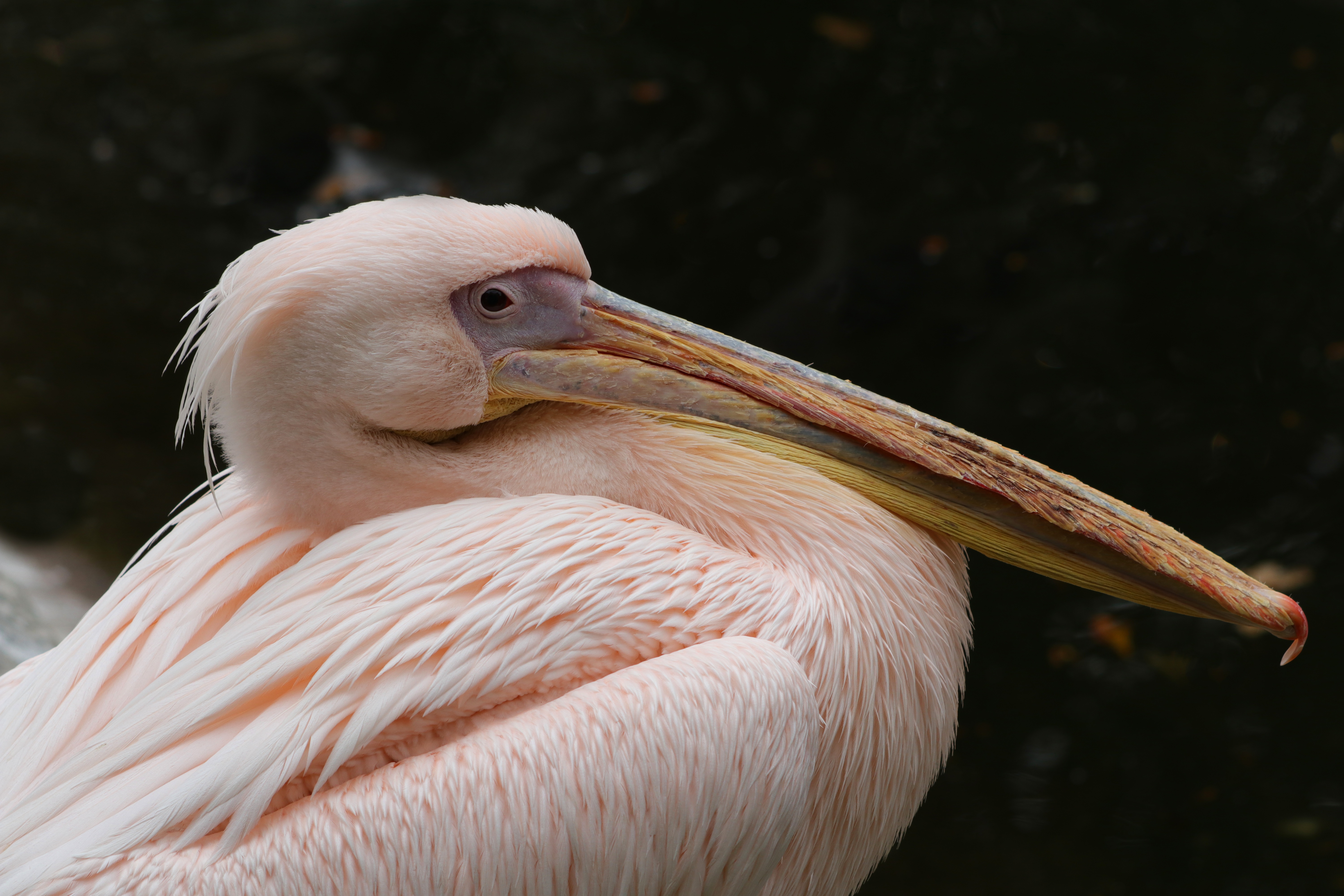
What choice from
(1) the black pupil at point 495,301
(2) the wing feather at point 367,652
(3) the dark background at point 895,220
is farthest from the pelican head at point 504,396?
(3) the dark background at point 895,220

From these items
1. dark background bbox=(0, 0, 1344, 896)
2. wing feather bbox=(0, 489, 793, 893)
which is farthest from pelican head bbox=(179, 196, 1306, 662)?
dark background bbox=(0, 0, 1344, 896)

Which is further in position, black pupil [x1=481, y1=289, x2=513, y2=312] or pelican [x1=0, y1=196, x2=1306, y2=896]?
black pupil [x1=481, y1=289, x2=513, y2=312]

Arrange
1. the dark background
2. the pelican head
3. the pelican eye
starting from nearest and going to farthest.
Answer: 1. the pelican head
2. the pelican eye
3. the dark background

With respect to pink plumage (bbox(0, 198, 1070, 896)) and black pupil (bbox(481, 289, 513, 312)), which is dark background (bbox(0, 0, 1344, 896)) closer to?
pink plumage (bbox(0, 198, 1070, 896))

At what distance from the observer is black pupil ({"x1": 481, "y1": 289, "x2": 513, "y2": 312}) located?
183cm

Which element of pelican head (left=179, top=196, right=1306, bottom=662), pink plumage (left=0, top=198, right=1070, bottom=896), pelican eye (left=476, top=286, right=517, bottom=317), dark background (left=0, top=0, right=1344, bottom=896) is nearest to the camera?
pink plumage (left=0, top=198, right=1070, bottom=896)

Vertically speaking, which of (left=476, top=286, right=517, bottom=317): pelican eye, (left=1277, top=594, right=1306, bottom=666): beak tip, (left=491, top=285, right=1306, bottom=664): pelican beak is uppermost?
(left=476, top=286, right=517, bottom=317): pelican eye

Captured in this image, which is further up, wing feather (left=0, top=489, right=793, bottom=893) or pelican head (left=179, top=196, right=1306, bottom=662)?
pelican head (left=179, top=196, right=1306, bottom=662)

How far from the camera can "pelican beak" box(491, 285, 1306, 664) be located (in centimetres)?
188

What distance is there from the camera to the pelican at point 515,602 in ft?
5.05

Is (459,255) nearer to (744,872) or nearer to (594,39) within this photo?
(744,872)

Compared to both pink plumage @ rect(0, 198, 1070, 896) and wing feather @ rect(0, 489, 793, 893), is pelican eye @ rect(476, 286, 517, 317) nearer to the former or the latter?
pink plumage @ rect(0, 198, 1070, 896)

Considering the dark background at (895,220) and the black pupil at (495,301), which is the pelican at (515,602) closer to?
the black pupil at (495,301)

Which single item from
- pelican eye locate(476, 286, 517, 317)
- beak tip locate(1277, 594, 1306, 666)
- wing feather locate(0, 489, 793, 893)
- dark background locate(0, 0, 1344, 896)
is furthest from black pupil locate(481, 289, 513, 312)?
dark background locate(0, 0, 1344, 896)
